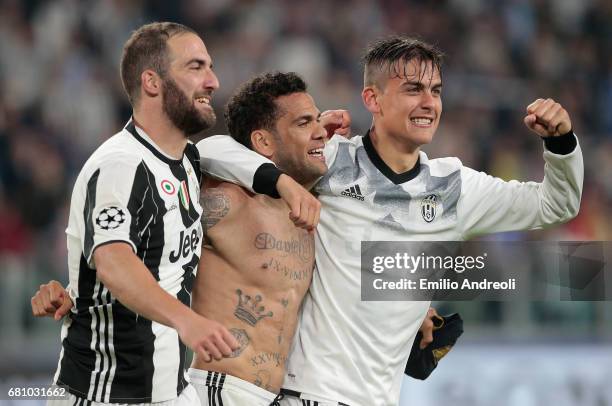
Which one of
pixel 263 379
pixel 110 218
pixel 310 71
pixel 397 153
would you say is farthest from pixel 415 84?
pixel 310 71

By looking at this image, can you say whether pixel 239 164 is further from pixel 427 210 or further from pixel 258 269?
pixel 427 210

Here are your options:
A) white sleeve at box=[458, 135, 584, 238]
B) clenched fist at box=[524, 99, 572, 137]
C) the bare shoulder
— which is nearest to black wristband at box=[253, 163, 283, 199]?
the bare shoulder

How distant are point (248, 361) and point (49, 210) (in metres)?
4.17

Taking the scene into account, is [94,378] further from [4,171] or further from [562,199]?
[4,171]

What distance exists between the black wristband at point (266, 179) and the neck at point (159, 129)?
14.1 inches

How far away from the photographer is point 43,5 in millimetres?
9180

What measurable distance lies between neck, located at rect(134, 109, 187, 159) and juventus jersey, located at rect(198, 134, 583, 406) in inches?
14.8

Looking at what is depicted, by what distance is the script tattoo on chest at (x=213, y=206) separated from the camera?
3.95 metres

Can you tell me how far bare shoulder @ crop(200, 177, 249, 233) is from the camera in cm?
395

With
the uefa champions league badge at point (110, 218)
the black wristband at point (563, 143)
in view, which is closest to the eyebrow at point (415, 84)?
the black wristband at point (563, 143)

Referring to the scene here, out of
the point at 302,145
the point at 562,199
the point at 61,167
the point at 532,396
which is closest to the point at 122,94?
the point at 61,167

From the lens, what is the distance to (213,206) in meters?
3.97

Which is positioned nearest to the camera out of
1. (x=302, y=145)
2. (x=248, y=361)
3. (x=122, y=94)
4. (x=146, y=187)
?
(x=146, y=187)

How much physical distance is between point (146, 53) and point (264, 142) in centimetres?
80
